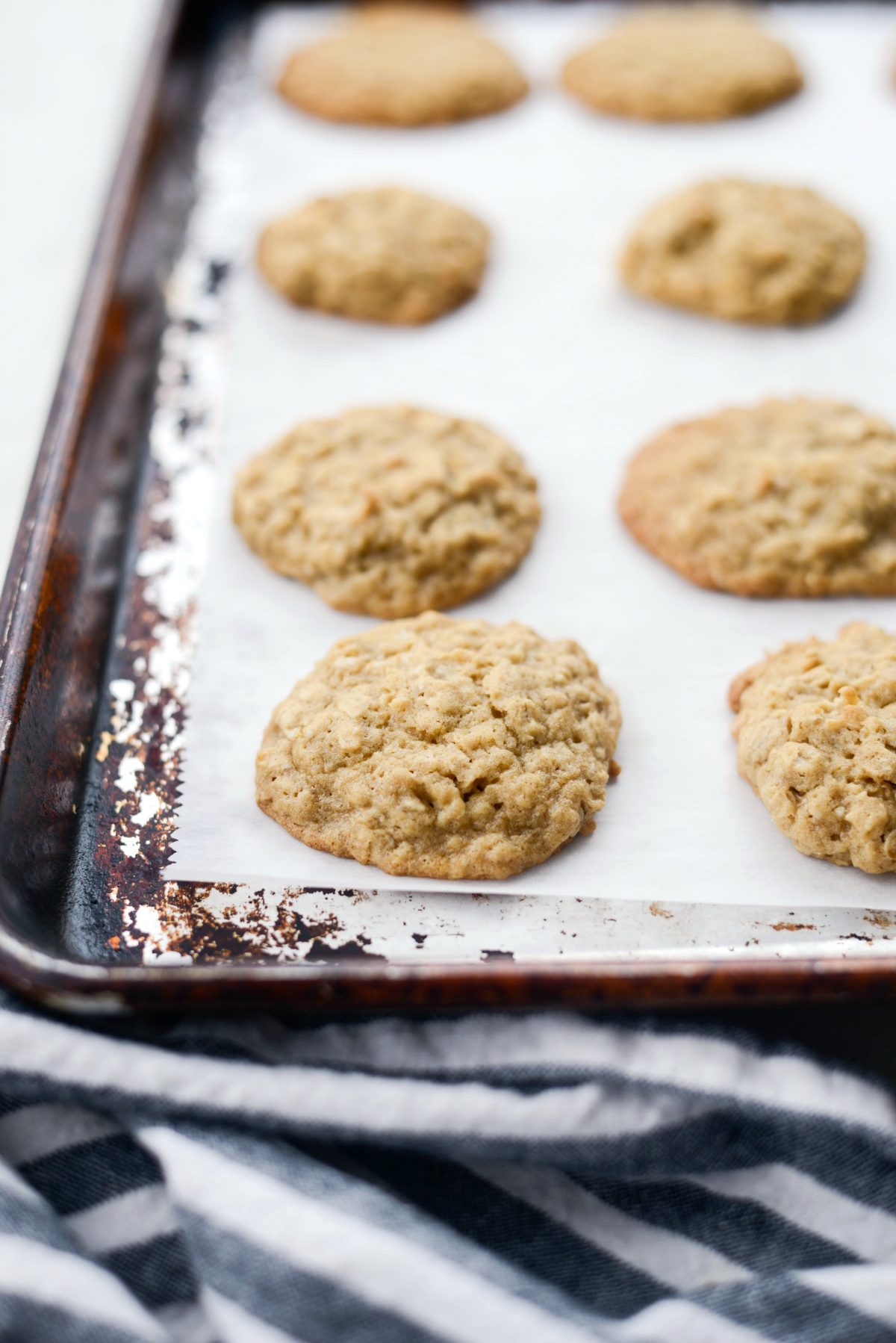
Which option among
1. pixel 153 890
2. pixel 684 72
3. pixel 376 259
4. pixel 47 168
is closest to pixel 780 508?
pixel 376 259

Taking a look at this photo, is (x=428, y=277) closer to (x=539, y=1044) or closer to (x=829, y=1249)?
(x=539, y=1044)

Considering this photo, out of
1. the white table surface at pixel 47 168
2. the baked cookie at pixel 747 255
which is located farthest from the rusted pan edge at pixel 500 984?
the baked cookie at pixel 747 255

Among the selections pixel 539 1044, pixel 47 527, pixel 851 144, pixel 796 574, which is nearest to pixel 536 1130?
pixel 539 1044

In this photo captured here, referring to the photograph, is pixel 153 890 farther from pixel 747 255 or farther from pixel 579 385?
pixel 747 255

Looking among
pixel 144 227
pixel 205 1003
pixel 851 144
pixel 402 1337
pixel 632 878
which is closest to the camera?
pixel 402 1337

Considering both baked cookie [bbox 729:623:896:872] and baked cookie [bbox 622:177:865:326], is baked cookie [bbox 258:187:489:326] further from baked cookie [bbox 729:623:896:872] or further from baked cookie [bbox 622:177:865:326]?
baked cookie [bbox 729:623:896:872]

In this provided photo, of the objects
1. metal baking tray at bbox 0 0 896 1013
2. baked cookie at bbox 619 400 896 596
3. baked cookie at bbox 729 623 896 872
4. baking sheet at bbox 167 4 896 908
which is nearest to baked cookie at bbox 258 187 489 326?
baking sheet at bbox 167 4 896 908
